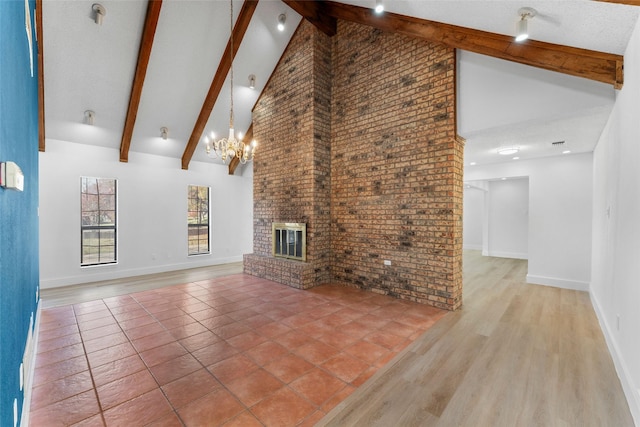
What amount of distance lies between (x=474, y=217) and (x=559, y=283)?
6.02 metres

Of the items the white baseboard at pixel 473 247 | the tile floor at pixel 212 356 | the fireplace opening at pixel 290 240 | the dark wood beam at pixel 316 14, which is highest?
the dark wood beam at pixel 316 14

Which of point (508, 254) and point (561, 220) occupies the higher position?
point (561, 220)

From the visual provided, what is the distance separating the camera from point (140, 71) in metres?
4.70

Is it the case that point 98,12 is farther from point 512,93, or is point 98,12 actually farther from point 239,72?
point 512,93

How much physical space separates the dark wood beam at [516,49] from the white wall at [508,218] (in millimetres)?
6650

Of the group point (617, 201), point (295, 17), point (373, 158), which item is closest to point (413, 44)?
point (373, 158)

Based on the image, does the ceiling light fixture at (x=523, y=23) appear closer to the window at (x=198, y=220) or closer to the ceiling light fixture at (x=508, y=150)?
the ceiling light fixture at (x=508, y=150)

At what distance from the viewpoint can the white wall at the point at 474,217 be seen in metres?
10.8

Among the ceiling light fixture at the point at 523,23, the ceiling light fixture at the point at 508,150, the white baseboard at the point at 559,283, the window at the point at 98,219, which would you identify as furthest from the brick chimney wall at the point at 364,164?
the window at the point at 98,219

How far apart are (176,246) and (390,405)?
6.50m

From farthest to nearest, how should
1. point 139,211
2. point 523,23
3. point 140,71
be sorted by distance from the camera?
1. point 139,211
2. point 140,71
3. point 523,23

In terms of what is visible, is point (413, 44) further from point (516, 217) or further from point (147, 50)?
point (516, 217)

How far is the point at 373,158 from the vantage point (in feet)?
15.7

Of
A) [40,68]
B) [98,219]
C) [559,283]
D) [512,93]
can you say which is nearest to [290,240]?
[512,93]
